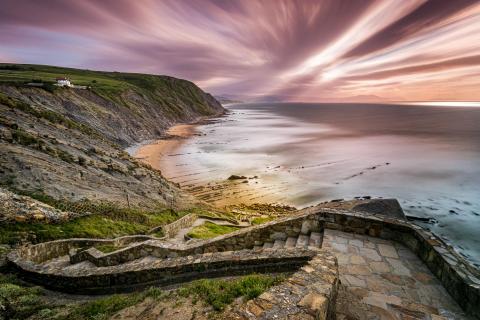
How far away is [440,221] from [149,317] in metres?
28.1

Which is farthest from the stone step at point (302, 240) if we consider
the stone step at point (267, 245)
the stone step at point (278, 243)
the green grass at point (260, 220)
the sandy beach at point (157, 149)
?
the sandy beach at point (157, 149)

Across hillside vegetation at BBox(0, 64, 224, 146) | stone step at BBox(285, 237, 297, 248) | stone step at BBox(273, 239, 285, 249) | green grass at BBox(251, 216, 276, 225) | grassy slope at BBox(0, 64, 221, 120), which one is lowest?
green grass at BBox(251, 216, 276, 225)

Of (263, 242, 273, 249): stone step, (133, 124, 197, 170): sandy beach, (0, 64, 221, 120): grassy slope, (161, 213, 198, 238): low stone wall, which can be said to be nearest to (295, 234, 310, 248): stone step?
Result: (263, 242, 273, 249): stone step

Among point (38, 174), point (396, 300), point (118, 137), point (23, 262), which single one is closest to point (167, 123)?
point (118, 137)

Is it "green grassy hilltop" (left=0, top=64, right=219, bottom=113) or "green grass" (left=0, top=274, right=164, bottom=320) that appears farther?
"green grassy hilltop" (left=0, top=64, right=219, bottom=113)

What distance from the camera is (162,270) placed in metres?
7.47

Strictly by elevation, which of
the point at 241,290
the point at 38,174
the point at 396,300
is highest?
the point at 38,174

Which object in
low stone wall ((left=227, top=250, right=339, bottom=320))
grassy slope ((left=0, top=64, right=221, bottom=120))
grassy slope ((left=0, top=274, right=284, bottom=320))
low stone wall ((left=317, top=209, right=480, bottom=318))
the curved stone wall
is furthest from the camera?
grassy slope ((left=0, top=64, right=221, bottom=120))

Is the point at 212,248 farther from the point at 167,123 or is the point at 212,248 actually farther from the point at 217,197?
the point at 167,123

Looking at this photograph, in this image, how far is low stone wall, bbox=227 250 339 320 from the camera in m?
4.05

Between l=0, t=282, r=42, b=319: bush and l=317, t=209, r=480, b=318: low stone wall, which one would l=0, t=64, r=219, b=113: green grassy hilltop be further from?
l=317, t=209, r=480, b=318: low stone wall

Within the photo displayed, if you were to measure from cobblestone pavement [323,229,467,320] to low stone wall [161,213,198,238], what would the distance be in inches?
364

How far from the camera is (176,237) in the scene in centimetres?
1488

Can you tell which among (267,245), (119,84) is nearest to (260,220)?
(267,245)
